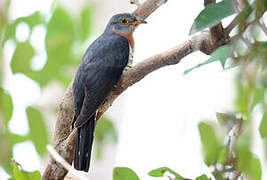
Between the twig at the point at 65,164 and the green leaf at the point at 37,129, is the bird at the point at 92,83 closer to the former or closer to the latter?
the green leaf at the point at 37,129

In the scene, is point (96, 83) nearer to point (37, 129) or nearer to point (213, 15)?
point (37, 129)

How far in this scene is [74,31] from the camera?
156 centimetres

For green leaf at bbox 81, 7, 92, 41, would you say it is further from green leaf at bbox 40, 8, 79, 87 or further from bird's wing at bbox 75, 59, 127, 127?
bird's wing at bbox 75, 59, 127, 127

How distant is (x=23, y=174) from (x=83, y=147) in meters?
0.46

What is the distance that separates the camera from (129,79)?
1481 millimetres

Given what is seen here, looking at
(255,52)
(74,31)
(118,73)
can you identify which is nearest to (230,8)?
(255,52)

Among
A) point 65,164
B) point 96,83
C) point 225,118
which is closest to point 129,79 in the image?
point 96,83

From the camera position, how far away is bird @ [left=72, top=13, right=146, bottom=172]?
1531 mm

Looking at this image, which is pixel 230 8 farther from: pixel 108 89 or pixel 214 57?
pixel 108 89

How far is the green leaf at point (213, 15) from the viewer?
24.3 inches

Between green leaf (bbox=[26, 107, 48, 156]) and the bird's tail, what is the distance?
518 mm

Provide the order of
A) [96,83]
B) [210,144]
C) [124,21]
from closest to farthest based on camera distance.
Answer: [210,144] → [96,83] → [124,21]

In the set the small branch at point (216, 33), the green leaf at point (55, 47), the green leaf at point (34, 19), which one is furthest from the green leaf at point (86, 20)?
the small branch at point (216, 33)

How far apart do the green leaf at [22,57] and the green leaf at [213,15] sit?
0.64 m
